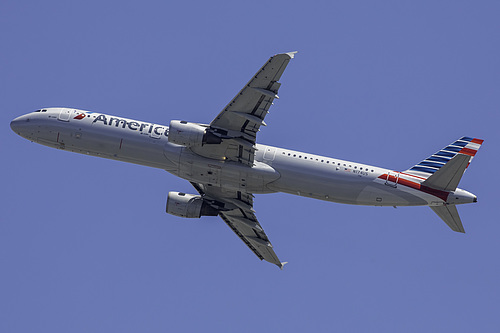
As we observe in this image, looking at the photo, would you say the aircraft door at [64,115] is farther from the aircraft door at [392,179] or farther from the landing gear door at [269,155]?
the aircraft door at [392,179]

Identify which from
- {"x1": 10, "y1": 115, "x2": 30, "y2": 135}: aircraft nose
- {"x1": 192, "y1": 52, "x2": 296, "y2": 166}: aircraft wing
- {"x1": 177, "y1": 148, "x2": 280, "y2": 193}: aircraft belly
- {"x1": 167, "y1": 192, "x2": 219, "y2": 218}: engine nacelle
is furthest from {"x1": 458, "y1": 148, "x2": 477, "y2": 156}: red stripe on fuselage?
{"x1": 10, "y1": 115, "x2": 30, "y2": 135}: aircraft nose

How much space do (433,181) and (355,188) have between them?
5.82m

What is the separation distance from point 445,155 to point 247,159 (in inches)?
636

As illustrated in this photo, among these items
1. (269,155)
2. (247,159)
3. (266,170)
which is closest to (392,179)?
(269,155)

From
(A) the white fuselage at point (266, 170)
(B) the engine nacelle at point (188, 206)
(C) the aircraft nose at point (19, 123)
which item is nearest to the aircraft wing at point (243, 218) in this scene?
(B) the engine nacelle at point (188, 206)

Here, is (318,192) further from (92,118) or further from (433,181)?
(92,118)

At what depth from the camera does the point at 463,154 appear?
169 feet

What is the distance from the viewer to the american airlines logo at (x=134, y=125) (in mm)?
54625

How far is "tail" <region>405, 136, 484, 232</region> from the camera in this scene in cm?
5197

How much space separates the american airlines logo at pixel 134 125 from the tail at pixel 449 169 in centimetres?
1962

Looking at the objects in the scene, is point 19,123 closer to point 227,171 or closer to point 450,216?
point 227,171

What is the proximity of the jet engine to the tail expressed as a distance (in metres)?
15.9

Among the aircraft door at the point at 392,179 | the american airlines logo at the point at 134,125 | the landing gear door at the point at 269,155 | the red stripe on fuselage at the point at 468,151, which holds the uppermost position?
the red stripe on fuselage at the point at 468,151

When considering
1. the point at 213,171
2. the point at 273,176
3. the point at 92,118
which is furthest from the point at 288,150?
the point at 92,118
